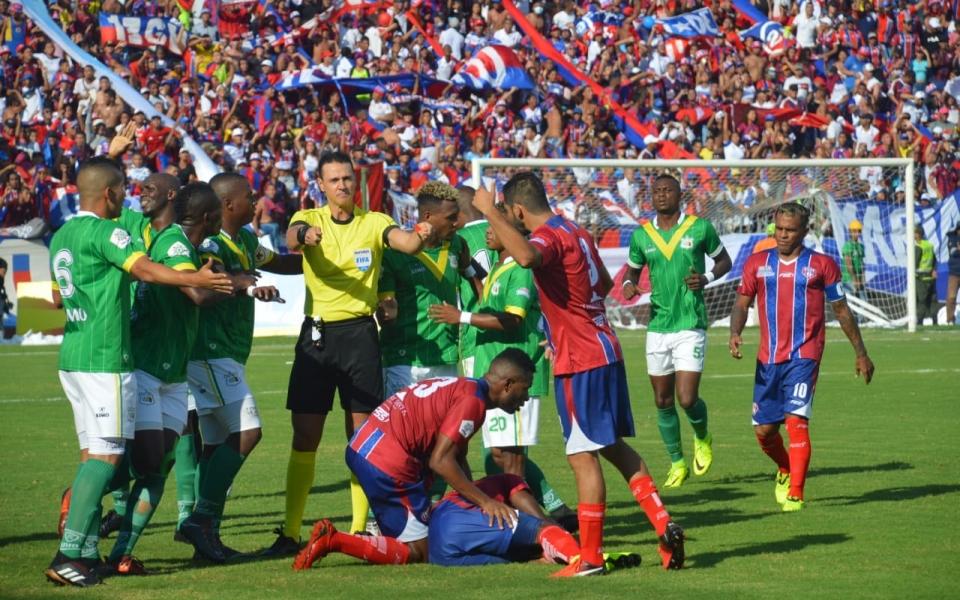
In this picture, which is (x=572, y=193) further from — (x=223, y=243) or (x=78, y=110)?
(x=223, y=243)

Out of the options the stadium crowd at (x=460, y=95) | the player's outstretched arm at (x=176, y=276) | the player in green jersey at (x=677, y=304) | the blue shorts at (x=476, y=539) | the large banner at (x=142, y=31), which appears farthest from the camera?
the large banner at (x=142, y=31)

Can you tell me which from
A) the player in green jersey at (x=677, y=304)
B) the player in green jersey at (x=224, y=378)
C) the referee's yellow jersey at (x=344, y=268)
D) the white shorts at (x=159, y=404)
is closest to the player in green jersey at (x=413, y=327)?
the referee's yellow jersey at (x=344, y=268)

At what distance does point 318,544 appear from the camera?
7.30 m

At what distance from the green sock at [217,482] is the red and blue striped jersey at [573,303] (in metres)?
2.20

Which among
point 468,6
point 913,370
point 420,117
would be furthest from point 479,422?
point 468,6

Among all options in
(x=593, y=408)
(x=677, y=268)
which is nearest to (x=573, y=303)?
(x=593, y=408)

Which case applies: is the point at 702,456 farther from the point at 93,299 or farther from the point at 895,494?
the point at 93,299

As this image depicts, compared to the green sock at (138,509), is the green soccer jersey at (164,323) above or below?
above

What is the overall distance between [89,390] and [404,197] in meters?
20.5

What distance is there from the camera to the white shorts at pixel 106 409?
6.94 meters

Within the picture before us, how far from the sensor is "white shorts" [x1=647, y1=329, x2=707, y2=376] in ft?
37.3

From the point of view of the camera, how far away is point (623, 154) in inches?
1283

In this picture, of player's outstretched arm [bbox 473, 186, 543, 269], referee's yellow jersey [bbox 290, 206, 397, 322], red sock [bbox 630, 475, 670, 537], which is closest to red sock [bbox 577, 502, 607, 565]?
red sock [bbox 630, 475, 670, 537]

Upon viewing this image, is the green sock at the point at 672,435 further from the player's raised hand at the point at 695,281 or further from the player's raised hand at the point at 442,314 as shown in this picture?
the player's raised hand at the point at 442,314
